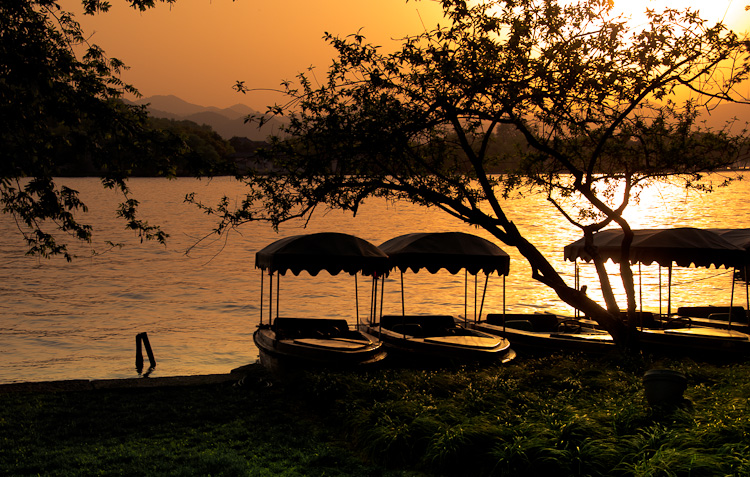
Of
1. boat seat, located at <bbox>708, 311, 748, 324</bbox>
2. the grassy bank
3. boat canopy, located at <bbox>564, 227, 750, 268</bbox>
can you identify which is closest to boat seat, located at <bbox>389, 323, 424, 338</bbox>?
the grassy bank

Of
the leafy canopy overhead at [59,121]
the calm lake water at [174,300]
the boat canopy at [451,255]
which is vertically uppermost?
the leafy canopy overhead at [59,121]

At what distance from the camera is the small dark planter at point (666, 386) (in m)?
8.99

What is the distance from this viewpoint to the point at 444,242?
16469 mm

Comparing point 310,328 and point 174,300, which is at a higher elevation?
point 310,328

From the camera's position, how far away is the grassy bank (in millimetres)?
7434

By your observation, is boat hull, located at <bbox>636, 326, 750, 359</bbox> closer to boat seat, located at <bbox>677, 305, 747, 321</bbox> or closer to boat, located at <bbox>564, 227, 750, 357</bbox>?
boat, located at <bbox>564, 227, 750, 357</bbox>

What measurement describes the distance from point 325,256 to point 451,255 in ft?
10.4

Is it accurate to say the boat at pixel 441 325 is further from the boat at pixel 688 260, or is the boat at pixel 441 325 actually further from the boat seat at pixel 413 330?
the boat at pixel 688 260

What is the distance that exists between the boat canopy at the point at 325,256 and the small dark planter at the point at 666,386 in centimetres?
717

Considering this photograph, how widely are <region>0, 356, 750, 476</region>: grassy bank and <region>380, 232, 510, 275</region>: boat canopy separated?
3.26 m

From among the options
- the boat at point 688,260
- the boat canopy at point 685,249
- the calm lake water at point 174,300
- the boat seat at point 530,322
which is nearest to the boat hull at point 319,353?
the calm lake water at point 174,300

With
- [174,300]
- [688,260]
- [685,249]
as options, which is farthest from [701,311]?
[174,300]

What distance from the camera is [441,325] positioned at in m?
18.0

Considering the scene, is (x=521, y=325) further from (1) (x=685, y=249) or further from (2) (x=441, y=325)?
(1) (x=685, y=249)
